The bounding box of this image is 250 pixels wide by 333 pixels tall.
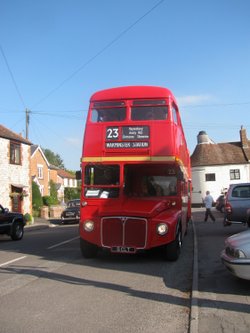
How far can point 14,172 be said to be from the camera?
32656 mm

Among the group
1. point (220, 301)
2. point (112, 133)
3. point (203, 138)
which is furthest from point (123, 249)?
point (203, 138)

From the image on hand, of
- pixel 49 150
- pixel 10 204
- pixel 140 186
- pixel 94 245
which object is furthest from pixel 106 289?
pixel 49 150

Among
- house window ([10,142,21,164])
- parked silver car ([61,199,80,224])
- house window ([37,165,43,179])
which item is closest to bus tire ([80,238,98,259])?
parked silver car ([61,199,80,224])

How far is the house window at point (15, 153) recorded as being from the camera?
32.4 m

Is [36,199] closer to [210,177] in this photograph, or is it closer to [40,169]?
[40,169]

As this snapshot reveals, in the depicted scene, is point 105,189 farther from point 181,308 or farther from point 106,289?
point 181,308

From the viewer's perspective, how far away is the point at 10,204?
31891 millimetres

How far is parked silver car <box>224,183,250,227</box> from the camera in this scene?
14.9 meters

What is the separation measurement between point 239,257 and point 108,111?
19.2ft

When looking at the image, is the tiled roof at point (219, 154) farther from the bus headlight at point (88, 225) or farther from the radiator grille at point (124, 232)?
the radiator grille at point (124, 232)

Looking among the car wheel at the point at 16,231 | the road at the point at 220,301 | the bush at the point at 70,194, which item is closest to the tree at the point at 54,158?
the bush at the point at 70,194

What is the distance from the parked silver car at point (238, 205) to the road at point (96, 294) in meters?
4.24

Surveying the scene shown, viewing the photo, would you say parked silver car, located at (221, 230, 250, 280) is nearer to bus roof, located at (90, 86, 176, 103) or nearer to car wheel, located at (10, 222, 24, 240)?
bus roof, located at (90, 86, 176, 103)

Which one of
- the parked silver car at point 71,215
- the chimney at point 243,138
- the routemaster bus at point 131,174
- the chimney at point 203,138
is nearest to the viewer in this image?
the routemaster bus at point 131,174
